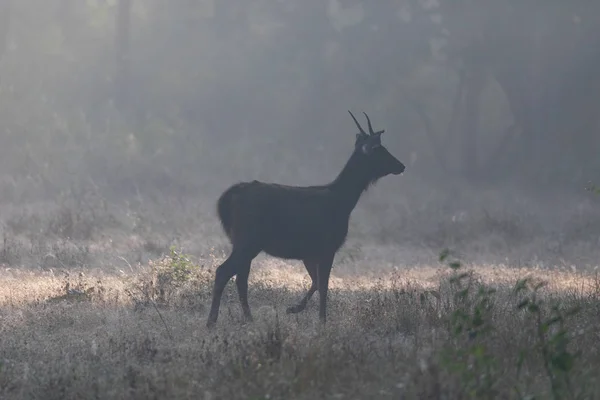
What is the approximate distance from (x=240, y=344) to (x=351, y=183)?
430 cm

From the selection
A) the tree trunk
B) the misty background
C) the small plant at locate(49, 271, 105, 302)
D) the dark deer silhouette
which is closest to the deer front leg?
the dark deer silhouette

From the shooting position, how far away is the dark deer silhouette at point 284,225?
9.97m

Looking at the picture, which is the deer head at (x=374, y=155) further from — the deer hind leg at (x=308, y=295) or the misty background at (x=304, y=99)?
the misty background at (x=304, y=99)

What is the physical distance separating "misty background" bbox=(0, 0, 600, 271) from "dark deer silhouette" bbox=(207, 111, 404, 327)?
1583cm

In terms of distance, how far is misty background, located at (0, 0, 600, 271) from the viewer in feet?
100

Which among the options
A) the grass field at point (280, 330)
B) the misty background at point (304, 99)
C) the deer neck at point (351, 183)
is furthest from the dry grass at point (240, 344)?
the misty background at point (304, 99)

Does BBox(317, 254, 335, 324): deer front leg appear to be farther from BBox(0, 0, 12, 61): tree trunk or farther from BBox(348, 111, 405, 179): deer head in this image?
BBox(0, 0, 12, 61): tree trunk

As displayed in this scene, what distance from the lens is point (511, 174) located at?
34.3 metres

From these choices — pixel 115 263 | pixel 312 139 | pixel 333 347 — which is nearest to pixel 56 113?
pixel 312 139

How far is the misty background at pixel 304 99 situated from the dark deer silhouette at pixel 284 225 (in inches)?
623

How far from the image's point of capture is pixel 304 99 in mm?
37156

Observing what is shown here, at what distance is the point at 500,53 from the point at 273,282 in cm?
2278

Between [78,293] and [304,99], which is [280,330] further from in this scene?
[304,99]

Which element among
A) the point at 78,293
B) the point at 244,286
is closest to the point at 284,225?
→ the point at 244,286
